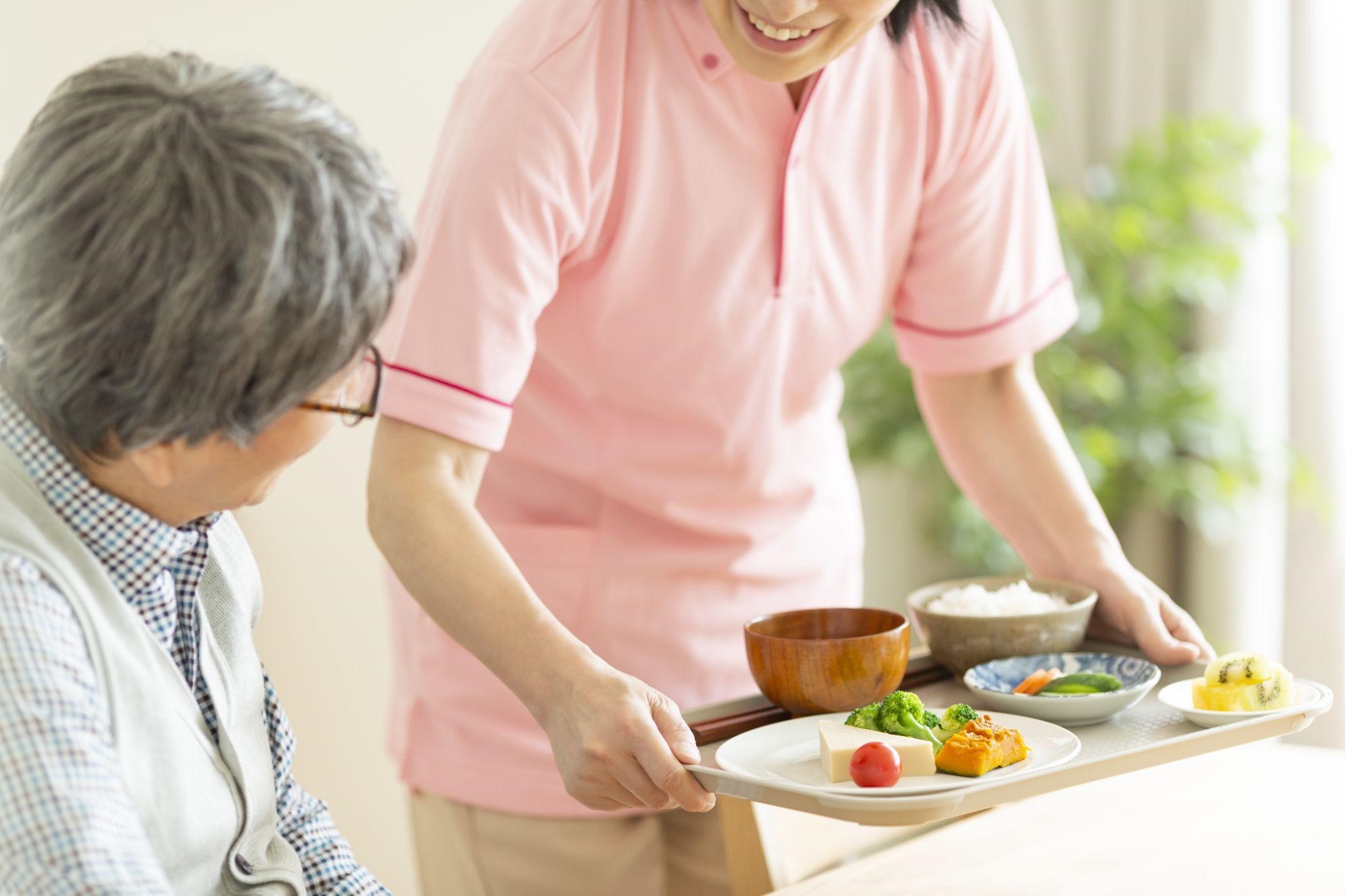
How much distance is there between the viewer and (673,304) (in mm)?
1384

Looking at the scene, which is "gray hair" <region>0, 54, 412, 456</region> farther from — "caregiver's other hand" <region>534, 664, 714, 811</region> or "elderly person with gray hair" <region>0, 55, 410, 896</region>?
"caregiver's other hand" <region>534, 664, 714, 811</region>

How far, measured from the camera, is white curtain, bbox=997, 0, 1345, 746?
115 inches

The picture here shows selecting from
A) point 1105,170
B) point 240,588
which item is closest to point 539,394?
point 240,588

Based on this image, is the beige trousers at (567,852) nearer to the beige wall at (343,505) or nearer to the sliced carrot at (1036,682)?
the sliced carrot at (1036,682)

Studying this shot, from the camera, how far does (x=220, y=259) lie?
2.62 feet

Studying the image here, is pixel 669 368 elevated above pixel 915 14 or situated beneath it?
situated beneath

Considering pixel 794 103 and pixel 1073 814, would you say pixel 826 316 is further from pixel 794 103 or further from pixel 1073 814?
pixel 1073 814

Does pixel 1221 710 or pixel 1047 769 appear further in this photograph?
pixel 1221 710

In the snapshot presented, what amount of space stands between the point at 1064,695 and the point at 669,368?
1.65 ft

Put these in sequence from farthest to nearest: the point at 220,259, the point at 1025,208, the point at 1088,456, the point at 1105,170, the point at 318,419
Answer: the point at 1105,170 < the point at 1088,456 < the point at 1025,208 < the point at 318,419 < the point at 220,259

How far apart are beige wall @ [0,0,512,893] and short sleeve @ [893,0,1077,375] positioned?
0.97 meters

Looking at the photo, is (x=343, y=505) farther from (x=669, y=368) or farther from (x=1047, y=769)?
(x=1047, y=769)

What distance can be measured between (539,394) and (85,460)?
61 centimetres

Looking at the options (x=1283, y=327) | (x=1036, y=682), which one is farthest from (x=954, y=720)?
(x=1283, y=327)
